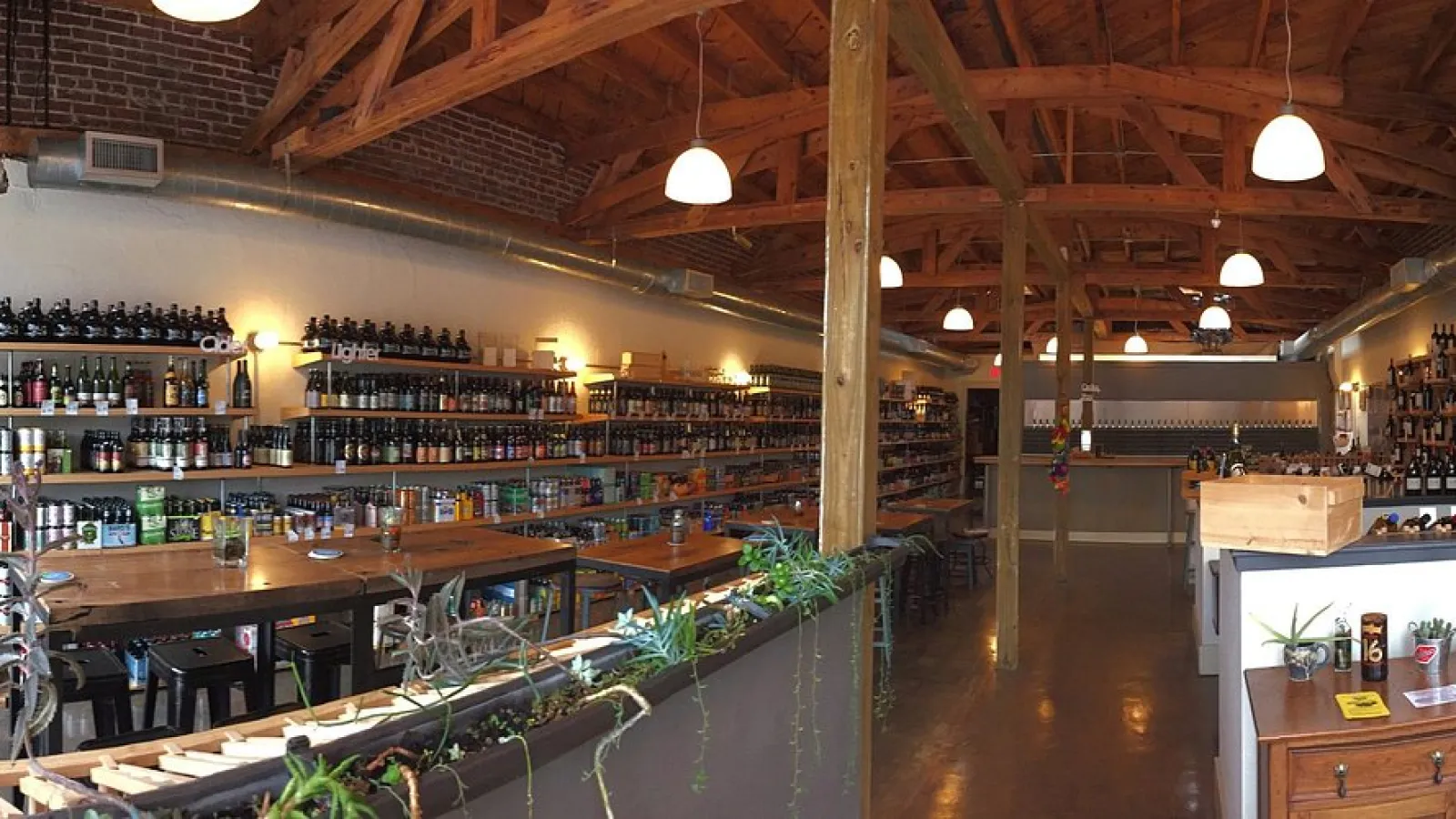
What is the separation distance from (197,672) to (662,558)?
2316 millimetres

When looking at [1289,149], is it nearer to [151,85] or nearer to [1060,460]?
[1060,460]

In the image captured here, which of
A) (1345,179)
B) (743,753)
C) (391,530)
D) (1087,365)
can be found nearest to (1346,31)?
(1345,179)

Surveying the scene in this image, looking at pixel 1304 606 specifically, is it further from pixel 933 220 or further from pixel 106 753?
pixel 933 220

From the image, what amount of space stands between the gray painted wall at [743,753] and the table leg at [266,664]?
267cm

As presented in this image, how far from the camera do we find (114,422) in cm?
548

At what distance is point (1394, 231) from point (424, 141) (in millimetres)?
10555

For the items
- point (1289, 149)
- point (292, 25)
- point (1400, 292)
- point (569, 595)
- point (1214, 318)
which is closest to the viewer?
point (1289, 149)

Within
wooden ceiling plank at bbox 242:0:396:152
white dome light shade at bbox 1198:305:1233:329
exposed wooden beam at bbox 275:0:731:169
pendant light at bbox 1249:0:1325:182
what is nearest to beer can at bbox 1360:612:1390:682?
pendant light at bbox 1249:0:1325:182

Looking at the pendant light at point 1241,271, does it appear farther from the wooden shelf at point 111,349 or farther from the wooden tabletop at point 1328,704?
the wooden shelf at point 111,349

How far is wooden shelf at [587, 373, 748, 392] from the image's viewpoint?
8.74 meters

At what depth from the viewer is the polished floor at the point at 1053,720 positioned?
4148 mm

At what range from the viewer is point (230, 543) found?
407 centimetres

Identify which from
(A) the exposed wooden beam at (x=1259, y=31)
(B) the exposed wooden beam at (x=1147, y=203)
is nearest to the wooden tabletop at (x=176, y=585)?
(B) the exposed wooden beam at (x=1147, y=203)

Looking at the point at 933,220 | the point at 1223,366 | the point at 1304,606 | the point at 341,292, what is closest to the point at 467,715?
the point at 1304,606
